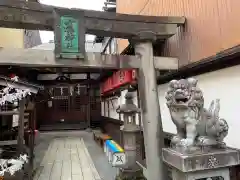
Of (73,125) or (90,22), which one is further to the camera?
(73,125)

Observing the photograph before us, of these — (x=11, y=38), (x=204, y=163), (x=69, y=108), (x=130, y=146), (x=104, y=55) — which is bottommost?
(x=130, y=146)

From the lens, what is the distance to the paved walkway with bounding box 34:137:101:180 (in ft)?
26.8

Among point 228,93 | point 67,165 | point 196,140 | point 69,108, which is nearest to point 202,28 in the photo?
point 228,93

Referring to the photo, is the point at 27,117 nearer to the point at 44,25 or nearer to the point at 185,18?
the point at 44,25

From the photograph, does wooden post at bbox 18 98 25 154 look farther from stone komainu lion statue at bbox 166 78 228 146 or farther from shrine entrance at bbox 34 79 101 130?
shrine entrance at bbox 34 79 101 130

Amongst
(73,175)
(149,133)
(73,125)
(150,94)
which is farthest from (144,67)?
(73,125)

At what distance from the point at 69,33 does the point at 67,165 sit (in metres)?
6.53

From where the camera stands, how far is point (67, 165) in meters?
9.79

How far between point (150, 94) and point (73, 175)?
4.68 metres

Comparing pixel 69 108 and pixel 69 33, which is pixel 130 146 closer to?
pixel 69 33

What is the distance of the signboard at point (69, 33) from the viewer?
201 inches

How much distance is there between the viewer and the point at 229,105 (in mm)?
4117

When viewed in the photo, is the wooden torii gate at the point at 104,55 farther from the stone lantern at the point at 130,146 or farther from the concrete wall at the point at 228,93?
the concrete wall at the point at 228,93

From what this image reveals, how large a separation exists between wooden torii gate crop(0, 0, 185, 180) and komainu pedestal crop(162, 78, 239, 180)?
195 centimetres
